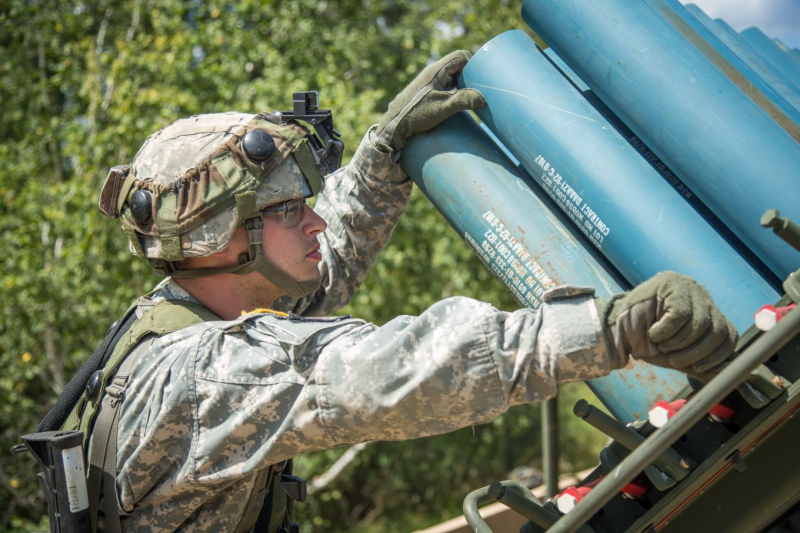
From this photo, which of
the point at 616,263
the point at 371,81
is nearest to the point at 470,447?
the point at 371,81

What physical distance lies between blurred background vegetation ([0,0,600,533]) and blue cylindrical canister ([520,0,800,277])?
3103 millimetres

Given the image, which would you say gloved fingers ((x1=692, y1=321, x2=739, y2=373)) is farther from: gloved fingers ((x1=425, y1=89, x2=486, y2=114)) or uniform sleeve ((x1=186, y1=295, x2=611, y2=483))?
gloved fingers ((x1=425, y1=89, x2=486, y2=114))

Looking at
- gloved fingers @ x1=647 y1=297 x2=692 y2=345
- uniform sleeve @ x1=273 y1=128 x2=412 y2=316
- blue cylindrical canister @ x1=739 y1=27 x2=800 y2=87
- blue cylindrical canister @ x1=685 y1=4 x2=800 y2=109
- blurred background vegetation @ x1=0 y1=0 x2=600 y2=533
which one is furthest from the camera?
blurred background vegetation @ x1=0 y1=0 x2=600 y2=533

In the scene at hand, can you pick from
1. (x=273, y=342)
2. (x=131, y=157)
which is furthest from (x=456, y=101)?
(x=131, y=157)

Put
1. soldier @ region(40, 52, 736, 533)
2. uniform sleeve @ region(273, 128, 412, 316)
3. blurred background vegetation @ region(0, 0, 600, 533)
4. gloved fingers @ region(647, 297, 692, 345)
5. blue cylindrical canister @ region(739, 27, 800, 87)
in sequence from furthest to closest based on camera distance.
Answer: blurred background vegetation @ region(0, 0, 600, 533) < blue cylindrical canister @ region(739, 27, 800, 87) < uniform sleeve @ region(273, 128, 412, 316) < soldier @ region(40, 52, 736, 533) < gloved fingers @ region(647, 297, 692, 345)

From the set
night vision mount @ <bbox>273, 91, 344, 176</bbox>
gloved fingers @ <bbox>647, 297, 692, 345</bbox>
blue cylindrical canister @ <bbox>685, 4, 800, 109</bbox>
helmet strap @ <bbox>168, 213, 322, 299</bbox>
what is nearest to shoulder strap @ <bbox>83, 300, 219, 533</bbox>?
helmet strap @ <bbox>168, 213, 322, 299</bbox>

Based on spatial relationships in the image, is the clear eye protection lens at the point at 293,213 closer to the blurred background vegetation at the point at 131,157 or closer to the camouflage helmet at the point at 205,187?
the camouflage helmet at the point at 205,187

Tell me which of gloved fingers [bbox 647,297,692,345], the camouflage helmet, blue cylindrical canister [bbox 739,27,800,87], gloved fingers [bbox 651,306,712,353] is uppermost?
the camouflage helmet

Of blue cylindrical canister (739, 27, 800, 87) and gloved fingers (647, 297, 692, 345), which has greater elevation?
blue cylindrical canister (739, 27, 800, 87)

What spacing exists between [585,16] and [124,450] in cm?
167

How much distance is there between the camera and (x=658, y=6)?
7.61 ft

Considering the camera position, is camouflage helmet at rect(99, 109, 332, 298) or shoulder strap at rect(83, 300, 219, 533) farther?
camouflage helmet at rect(99, 109, 332, 298)

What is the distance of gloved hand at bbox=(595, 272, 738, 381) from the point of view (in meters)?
1.48

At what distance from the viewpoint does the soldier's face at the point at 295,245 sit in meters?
2.32
